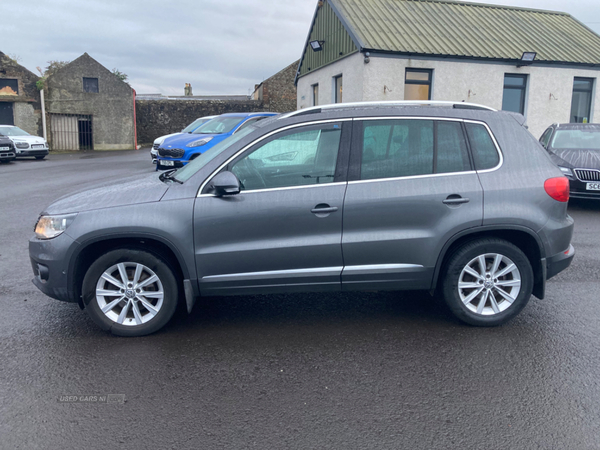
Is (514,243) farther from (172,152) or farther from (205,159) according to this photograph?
(172,152)

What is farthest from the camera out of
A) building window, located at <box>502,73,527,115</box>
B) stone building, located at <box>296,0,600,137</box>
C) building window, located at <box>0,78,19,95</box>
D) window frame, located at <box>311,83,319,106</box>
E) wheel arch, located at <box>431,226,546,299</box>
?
building window, located at <box>0,78,19,95</box>

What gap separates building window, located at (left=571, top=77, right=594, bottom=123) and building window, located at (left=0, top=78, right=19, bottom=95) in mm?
29645

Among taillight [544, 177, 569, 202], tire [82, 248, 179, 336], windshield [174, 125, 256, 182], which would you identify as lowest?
tire [82, 248, 179, 336]

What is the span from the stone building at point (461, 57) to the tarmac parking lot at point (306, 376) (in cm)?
1405

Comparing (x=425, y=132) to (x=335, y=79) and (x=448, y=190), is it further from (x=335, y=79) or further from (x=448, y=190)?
(x=335, y=79)

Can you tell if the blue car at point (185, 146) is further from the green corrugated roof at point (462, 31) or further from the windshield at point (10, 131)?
the windshield at point (10, 131)

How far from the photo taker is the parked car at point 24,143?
72.7 feet

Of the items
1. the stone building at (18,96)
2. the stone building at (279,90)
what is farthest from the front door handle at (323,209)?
the stone building at (279,90)

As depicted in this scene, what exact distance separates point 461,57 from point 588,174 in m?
9.97

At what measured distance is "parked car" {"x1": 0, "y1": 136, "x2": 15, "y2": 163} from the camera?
814 inches

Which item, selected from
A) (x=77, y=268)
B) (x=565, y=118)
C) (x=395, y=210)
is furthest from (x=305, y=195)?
(x=565, y=118)

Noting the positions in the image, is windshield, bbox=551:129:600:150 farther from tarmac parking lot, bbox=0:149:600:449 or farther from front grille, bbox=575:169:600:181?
tarmac parking lot, bbox=0:149:600:449

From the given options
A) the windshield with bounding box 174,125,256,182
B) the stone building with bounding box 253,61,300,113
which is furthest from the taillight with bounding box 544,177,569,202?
the stone building with bounding box 253,61,300,113

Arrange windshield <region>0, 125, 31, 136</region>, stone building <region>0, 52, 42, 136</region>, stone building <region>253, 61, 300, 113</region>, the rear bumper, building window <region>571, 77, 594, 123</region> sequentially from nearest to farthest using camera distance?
the rear bumper, building window <region>571, 77, 594, 123</region>, windshield <region>0, 125, 31, 136</region>, stone building <region>0, 52, 42, 136</region>, stone building <region>253, 61, 300, 113</region>
